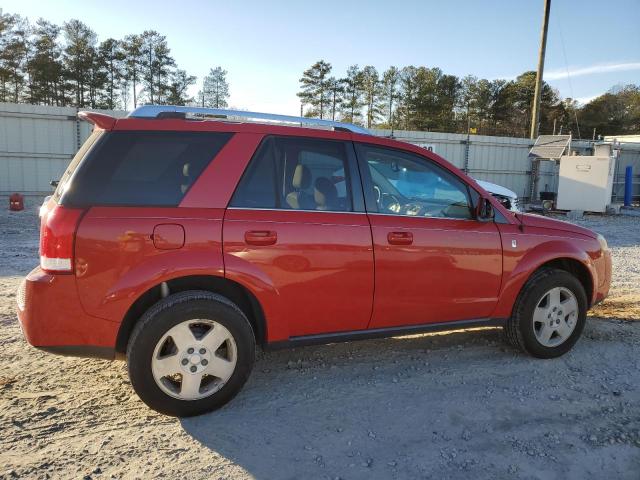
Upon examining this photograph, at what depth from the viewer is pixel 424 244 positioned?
3.68m

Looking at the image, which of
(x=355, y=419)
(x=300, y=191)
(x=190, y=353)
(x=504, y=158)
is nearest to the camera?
(x=190, y=353)

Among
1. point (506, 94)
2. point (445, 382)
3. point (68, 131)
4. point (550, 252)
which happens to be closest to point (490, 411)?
point (445, 382)

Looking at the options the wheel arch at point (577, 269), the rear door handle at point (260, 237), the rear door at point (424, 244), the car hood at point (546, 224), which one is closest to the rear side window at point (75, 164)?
the rear door handle at point (260, 237)

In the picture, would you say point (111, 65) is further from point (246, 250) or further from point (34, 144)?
point (246, 250)

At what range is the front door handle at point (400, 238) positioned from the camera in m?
3.57

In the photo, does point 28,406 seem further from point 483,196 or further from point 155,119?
point 483,196

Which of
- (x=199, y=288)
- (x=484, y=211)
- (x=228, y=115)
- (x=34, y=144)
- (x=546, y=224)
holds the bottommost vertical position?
(x=199, y=288)

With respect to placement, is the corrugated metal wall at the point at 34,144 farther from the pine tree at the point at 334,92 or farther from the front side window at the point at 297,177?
the pine tree at the point at 334,92

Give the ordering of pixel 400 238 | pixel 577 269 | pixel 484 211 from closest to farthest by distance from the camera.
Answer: pixel 400 238
pixel 484 211
pixel 577 269

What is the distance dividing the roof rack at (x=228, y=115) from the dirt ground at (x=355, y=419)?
1892mm

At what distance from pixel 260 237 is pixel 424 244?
1228mm

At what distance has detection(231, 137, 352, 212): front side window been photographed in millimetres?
3326

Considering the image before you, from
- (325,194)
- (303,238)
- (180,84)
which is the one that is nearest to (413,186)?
(325,194)

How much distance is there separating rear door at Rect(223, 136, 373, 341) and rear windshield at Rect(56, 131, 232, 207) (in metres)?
0.33
